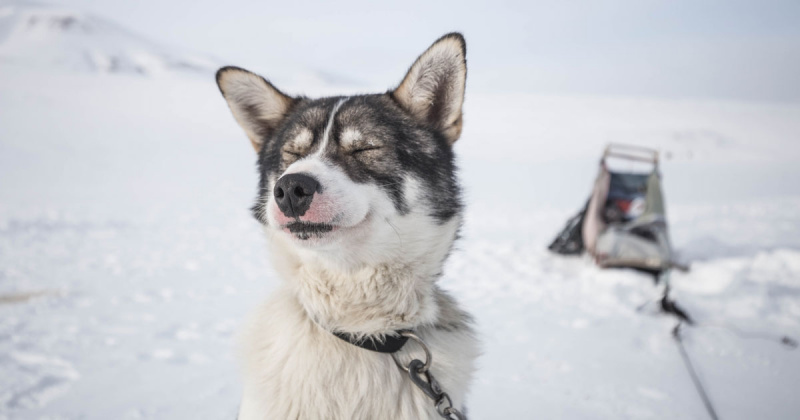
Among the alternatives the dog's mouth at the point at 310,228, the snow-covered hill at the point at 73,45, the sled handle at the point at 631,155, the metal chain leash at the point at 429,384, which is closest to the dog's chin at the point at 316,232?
the dog's mouth at the point at 310,228

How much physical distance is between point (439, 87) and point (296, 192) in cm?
98

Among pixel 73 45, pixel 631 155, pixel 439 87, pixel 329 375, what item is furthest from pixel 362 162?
pixel 73 45

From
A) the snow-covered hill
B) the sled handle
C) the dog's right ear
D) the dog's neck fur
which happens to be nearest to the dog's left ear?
the dog's right ear

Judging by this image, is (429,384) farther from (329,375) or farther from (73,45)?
(73,45)

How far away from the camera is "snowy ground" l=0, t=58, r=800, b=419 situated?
109 inches

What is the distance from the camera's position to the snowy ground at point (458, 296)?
9.10 ft

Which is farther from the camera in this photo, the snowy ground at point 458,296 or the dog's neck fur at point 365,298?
the snowy ground at point 458,296

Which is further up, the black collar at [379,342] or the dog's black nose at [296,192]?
the dog's black nose at [296,192]

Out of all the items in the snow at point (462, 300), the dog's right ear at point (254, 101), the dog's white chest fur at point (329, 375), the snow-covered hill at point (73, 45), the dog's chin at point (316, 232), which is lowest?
the snow at point (462, 300)

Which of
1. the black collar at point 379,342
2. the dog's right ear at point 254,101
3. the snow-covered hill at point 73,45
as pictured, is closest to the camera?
the black collar at point 379,342

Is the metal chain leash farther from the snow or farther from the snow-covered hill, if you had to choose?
the snow-covered hill

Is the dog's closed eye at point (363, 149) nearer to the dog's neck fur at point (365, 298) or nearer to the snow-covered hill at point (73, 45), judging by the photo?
the dog's neck fur at point (365, 298)

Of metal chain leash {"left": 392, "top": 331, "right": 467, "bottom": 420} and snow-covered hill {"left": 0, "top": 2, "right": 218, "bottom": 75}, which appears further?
snow-covered hill {"left": 0, "top": 2, "right": 218, "bottom": 75}

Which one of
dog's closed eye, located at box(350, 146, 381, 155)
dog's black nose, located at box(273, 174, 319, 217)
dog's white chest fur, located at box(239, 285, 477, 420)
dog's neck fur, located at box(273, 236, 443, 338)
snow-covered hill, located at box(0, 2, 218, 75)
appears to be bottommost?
dog's white chest fur, located at box(239, 285, 477, 420)
